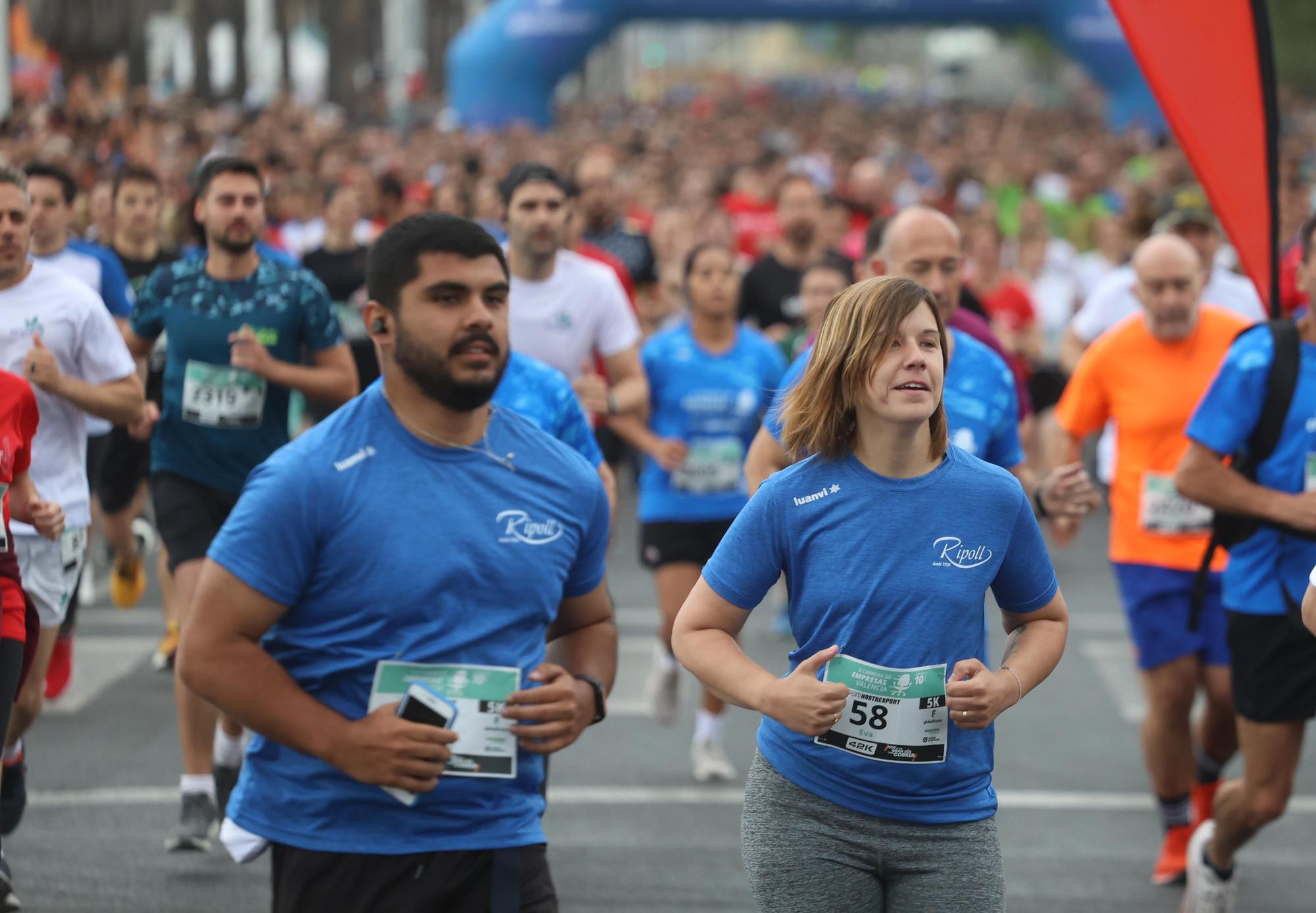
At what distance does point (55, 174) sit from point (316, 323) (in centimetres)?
175

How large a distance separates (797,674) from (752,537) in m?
0.32

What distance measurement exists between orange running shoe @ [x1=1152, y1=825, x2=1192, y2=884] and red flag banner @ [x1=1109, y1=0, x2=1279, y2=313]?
176 cm

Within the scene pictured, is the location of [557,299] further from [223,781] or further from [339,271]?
[339,271]

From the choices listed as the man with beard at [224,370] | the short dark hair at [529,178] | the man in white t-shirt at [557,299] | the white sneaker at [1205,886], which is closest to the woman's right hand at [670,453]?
the man in white t-shirt at [557,299]

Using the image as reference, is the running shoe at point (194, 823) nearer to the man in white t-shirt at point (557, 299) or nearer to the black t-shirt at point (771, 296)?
the man in white t-shirt at point (557, 299)

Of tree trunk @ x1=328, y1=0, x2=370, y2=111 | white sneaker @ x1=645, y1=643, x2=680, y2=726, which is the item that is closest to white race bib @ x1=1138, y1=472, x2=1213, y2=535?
white sneaker @ x1=645, y1=643, x2=680, y2=726

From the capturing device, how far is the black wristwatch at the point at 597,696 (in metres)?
3.53

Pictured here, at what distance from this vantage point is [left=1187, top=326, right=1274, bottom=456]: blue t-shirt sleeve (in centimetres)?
511

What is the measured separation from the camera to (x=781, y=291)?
10.5 m

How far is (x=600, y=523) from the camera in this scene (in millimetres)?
3639

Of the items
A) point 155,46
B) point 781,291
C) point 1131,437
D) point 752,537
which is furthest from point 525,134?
point 155,46

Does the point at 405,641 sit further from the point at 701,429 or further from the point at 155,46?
the point at 155,46

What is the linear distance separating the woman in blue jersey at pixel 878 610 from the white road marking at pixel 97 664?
17.7ft

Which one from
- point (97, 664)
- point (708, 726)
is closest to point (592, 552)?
point (708, 726)
